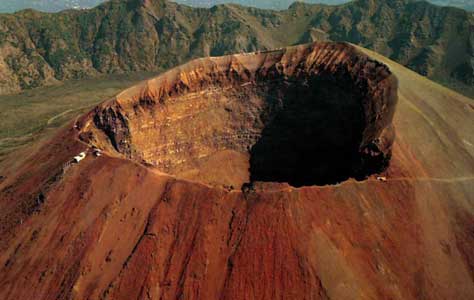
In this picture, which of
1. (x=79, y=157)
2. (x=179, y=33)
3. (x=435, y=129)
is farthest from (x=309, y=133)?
(x=179, y=33)

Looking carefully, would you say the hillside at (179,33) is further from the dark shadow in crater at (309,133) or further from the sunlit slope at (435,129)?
the sunlit slope at (435,129)

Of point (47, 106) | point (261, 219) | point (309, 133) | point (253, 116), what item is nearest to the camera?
point (261, 219)

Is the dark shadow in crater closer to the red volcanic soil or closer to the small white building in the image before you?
the red volcanic soil

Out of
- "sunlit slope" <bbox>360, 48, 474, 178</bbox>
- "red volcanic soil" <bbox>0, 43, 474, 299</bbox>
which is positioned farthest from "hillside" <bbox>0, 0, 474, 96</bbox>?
"red volcanic soil" <bbox>0, 43, 474, 299</bbox>

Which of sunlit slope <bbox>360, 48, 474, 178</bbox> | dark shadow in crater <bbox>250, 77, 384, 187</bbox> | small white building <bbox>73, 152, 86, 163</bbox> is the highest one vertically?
sunlit slope <bbox>360, 48, 474, 178</bbox>

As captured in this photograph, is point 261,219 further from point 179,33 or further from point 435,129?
point 179,33
